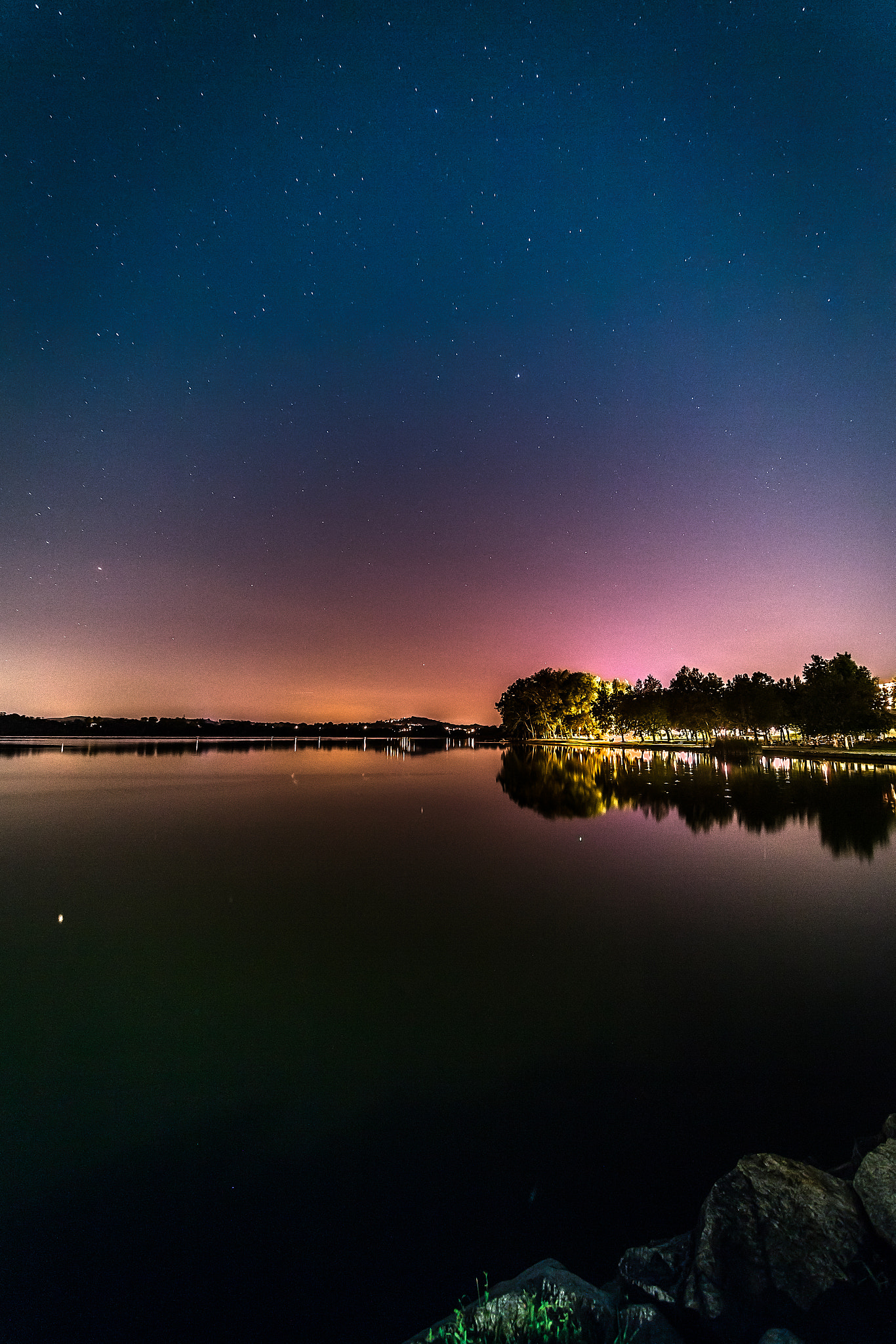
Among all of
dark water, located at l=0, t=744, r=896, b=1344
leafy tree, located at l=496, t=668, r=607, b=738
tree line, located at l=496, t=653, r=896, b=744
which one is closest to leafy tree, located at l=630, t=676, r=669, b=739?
tree line, located at l=496, t=653, r=896, b=744

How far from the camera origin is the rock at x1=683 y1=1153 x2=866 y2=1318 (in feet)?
14.7

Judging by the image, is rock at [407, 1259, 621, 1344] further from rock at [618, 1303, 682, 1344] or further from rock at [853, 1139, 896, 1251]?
rock at [853, 1139, 896, 1251]

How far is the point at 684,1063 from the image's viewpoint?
8.70m

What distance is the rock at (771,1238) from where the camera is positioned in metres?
4.48

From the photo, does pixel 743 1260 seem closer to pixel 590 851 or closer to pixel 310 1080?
pixel 310 1080

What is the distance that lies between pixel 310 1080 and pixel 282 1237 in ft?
8.28

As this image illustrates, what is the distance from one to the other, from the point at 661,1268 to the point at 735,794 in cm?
4105

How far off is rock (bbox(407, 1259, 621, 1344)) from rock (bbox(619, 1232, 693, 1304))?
0.85 feet

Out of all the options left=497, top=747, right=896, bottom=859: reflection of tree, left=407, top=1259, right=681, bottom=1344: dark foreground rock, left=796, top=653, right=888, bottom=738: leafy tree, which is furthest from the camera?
left=796, top=653, right=888, bottom=738: leafy tree

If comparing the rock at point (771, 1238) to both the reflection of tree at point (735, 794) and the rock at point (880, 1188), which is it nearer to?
the rock at point (880, 1188)

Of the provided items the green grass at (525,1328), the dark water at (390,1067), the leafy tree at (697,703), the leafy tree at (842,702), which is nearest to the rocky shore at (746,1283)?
the green grass at (525,1328)

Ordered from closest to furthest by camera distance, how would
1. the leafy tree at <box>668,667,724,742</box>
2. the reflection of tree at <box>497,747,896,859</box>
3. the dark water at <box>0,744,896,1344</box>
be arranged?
the dark water at <box>0,744,896,1344</box> < the reflection of tree at <box>497,747,896,859</box> < the leafy tree at <box>668,667,724,742</box>

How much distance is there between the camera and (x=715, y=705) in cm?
11519

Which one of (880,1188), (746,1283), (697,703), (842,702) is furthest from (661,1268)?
(697,703)
